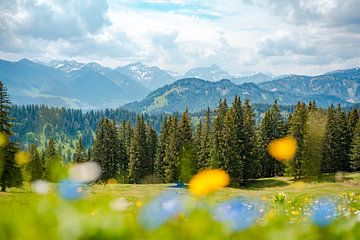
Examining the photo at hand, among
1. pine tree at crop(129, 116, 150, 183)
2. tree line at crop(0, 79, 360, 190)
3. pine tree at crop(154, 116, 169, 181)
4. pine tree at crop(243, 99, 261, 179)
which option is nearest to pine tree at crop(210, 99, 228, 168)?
tree line at crop(0, 79, 360, 190)

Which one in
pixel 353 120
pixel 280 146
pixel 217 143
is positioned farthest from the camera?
pixel 353 120

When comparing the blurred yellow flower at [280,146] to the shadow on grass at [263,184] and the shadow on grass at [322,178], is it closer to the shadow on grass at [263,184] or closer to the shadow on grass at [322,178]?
the shadow on grass at [322,178]

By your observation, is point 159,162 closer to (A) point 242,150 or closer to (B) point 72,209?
(A) point 242,150

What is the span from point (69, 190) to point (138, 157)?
73.4m

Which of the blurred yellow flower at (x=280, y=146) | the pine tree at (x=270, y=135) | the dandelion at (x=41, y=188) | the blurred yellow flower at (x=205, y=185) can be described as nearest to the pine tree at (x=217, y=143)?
the pine tree at (x=270, y=135)

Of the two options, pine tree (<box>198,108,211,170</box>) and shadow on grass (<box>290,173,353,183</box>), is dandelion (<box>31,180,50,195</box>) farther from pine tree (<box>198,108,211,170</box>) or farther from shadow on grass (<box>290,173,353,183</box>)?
pine tree (<box>198,108,211,170</box>)

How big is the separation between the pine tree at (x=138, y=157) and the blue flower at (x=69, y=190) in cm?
7300

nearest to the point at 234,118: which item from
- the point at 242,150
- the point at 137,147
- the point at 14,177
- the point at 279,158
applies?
the point at 242,150

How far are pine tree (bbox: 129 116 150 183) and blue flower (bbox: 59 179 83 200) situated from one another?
7300 centimetres

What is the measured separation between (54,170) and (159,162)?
2896 inches

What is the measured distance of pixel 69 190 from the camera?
183 centimetres

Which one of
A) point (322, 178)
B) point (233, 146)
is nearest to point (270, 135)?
point (322, 178)

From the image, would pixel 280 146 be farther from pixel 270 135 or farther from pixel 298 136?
pixel 298 136

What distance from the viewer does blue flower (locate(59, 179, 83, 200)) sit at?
1.76 m
